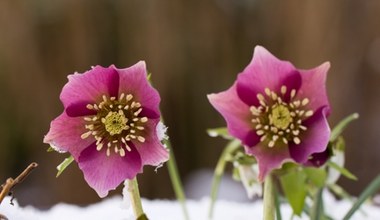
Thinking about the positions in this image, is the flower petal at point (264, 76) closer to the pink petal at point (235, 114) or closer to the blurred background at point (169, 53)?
the pink petal at point (235, 114)

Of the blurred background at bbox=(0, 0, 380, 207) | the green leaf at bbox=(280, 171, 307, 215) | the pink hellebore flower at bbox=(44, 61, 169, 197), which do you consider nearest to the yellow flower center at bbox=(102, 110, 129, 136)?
the pink hellebore flower at bbox=(44, 61, 169, 197)

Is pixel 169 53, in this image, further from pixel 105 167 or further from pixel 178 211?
pixel 105 167

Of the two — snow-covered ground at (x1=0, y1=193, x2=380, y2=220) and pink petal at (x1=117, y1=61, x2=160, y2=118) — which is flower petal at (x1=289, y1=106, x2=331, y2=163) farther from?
snow-covered ground at (x1=0, y1=193, x2=380, y2=220)

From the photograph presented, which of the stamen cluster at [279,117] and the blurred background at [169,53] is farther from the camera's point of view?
the blurred background at [169,53]

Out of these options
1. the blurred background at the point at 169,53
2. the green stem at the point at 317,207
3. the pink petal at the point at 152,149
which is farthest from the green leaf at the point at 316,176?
the blurred background at the point at 169,53

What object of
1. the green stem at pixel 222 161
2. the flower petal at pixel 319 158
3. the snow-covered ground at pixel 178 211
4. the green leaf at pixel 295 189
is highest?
the flower petal at pixel 319 158

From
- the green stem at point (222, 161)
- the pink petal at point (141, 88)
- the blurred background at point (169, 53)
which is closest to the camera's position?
the pink petal at point (141, 88)

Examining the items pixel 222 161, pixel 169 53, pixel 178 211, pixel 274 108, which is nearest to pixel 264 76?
pixel 274 108
